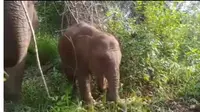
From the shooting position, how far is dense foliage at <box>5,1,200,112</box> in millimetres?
4363

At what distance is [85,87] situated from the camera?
170 inches

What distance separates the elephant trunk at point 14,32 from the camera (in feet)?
10.2

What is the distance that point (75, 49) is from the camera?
452 cm

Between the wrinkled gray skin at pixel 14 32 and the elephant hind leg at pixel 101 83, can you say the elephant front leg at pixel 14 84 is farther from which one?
the wrinkled gray skin at pixel 14 32

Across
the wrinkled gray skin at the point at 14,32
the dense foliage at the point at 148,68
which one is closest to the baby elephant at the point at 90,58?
the dense foliage at the point at 148,68

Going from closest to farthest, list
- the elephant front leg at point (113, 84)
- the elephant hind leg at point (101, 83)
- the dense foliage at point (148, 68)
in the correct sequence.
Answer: the elephant front leg at point (113, 84) < the elephant hind leg at point (101, 83) < the dense foliage at point (148, 68)

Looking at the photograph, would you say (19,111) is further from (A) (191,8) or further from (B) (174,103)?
(A) (191,8)

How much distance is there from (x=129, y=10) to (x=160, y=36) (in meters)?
2.33

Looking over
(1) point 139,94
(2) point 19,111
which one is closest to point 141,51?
(1) point 139,94

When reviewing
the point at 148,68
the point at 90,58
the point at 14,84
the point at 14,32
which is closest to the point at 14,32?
the point at 14,32

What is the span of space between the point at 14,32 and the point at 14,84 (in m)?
1.33

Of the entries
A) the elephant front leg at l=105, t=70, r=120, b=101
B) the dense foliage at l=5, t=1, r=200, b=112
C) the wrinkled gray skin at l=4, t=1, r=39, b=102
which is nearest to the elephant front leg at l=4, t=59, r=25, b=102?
the dense foliage at l=5, t=1, r=200, b=112

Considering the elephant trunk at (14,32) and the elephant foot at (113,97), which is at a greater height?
the elephant trunk at (14,32)

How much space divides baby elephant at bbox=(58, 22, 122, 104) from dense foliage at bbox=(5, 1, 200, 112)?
15 centimetres
